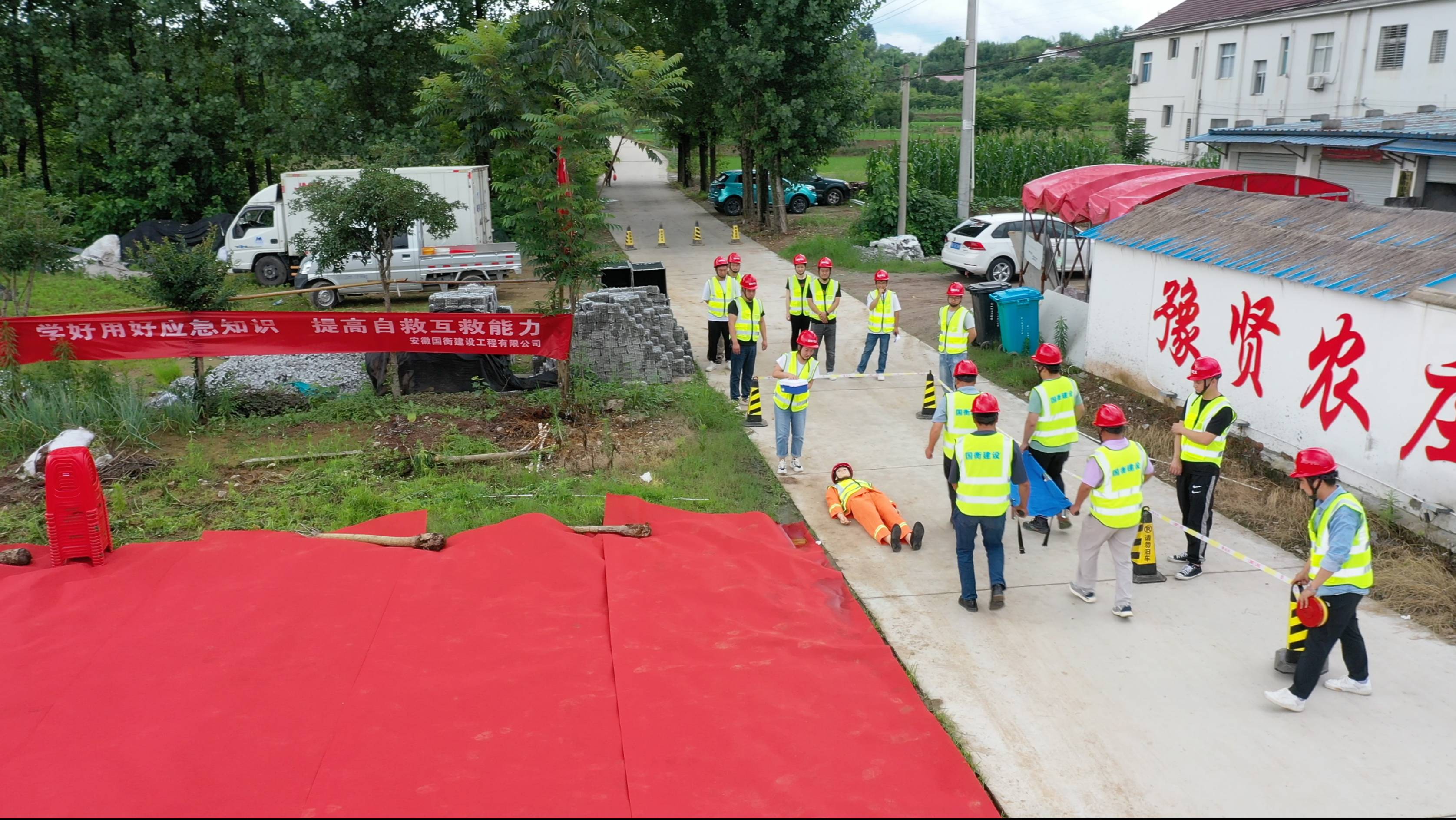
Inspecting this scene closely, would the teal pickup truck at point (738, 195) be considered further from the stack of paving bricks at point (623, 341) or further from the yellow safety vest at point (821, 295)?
the yellow safety vest at point (821, 295)

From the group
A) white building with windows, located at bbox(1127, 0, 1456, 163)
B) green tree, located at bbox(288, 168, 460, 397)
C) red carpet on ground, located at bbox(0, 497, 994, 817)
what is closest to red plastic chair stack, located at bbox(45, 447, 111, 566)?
red carpet on ground, located at bbox(0, 497, 994, 817)

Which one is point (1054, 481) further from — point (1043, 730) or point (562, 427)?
point (562, 427)

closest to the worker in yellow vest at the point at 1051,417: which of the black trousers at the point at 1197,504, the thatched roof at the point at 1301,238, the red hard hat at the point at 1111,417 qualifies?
the black trousers at the point at 1197,504

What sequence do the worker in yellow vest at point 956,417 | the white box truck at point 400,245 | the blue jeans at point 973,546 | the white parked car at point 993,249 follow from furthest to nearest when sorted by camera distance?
the white parked car at point 993,249 < the white box truck at point 400,245 < the worker in yellow vest at point 956,417 < the blue jeans at point 973,546

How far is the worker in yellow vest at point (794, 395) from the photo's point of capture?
10508mm

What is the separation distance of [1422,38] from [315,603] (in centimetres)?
3055

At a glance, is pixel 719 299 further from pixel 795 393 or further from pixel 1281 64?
pixel 1281 64

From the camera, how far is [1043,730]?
6461 millimetres

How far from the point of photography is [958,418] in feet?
27.4

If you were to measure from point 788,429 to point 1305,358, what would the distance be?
5336 millimetres

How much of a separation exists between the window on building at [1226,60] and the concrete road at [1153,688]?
97.0 ft

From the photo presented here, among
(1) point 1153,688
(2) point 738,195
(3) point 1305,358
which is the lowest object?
(1) point 1153,688

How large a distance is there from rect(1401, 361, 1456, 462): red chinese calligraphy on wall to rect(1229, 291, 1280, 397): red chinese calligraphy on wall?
2.17m

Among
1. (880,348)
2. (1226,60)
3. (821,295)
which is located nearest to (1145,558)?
(821,295)
